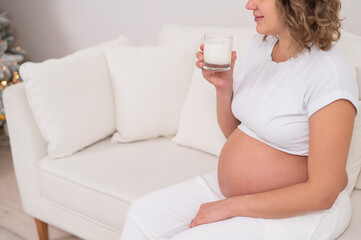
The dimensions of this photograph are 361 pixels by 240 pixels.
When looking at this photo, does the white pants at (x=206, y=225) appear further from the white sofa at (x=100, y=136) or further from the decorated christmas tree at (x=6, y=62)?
the decorated christmas tree at (x=6, y=62)

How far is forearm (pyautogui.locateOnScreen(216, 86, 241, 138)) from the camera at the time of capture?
1.43 meters

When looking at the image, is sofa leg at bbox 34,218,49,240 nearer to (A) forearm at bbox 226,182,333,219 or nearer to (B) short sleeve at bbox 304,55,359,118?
(A) forearm at bbox 226,182,333,219

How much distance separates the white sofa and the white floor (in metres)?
0.16

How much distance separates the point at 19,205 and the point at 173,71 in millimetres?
1193

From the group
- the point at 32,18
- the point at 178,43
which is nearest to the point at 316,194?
the point at 178,43

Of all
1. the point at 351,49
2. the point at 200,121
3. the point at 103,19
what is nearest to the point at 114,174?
the point at 200,121

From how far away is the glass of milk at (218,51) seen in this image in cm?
118

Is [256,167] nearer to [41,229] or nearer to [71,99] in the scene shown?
[71,99]

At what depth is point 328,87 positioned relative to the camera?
106 cm

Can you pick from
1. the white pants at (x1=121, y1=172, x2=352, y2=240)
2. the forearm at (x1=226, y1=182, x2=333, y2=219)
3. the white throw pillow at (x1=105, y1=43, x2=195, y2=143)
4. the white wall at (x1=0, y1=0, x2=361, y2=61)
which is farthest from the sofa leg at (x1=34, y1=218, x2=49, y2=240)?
the white wall at (x1=0, y1=0, x2=361, y2=61)

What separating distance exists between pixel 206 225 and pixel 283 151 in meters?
0.30

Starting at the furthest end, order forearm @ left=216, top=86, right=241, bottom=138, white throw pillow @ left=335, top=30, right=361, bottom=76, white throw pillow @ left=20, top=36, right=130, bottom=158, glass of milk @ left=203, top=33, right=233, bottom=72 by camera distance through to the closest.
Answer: white throw pillow @ left=20, top=36, right=130, bottom=158 < white throw pillow @ left=335, top=30, right=361, bottom=76 < forearm @ left=216, top=86, right=241, bottom=138 < glass of milk @ left=203, top=33, right=233, bottom=72

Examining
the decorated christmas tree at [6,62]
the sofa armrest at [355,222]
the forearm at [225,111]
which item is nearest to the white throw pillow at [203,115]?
the forearm at [225,111]

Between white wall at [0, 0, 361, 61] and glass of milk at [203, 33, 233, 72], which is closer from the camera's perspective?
glass of milk at [203, 33, 233, 72]
